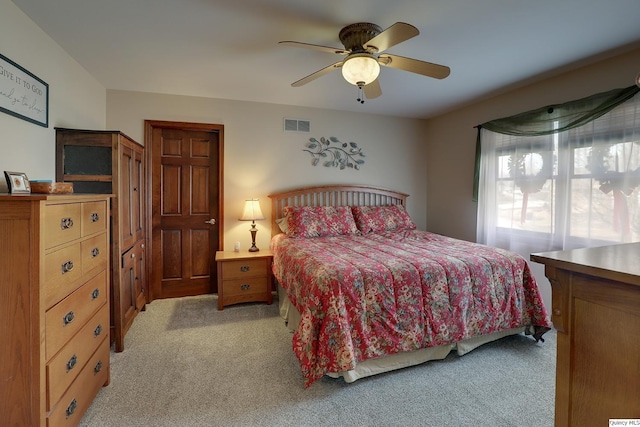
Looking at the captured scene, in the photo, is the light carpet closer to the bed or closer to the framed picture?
the bed

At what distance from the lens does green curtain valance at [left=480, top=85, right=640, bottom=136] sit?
2.41 meters

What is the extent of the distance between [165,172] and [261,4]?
7.86 feet

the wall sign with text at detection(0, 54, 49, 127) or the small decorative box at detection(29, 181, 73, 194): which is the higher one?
the wall sign with text at detection(0, 54, 49, 127)

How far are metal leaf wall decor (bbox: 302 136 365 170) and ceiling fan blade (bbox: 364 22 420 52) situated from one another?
210 cm

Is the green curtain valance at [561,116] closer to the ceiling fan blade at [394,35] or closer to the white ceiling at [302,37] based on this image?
the white ceiling at [302,37]

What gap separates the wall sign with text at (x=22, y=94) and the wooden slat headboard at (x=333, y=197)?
2214 millimetres

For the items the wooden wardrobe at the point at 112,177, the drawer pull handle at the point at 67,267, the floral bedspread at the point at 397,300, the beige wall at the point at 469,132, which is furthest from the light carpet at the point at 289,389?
the beige wall at the point at 469,132

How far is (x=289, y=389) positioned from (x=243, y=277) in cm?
157

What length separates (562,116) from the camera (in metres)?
2.76

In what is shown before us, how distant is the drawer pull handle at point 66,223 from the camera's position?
1.38m

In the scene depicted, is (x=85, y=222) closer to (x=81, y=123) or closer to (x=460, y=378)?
(x=81, y=123)

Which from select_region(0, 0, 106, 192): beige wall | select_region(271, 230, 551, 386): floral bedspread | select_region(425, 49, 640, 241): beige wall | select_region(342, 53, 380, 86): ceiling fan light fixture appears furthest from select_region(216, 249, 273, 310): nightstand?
select_region(425, 49, 640, 241): beige wall

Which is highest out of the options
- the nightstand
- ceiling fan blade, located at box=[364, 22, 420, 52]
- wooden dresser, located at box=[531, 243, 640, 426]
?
ceiling fan blade, located at box=[364, 22, 420, 52]

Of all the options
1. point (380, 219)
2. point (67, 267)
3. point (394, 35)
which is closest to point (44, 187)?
point (67, 267)
